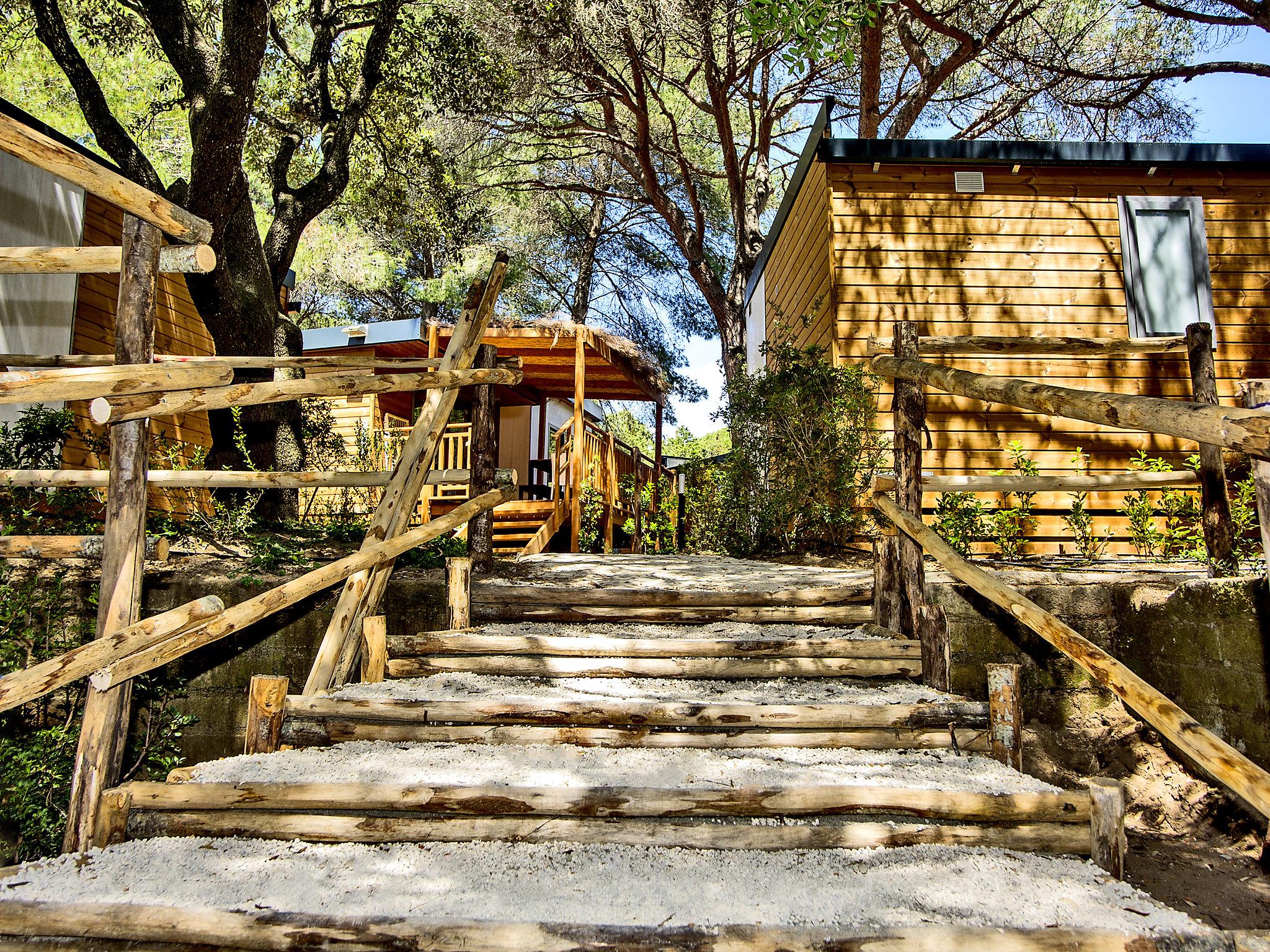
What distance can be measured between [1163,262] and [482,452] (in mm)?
7352

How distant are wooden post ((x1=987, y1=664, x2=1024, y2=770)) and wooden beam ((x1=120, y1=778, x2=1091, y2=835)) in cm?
44

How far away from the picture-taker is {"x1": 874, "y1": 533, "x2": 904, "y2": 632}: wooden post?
13.3ft

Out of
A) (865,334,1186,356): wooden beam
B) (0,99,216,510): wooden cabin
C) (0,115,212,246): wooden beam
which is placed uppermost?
(0,99,216,510): wooden cabin

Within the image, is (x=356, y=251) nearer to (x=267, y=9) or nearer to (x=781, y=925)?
(x=267, y=9)

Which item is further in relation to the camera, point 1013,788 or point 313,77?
point 313,77

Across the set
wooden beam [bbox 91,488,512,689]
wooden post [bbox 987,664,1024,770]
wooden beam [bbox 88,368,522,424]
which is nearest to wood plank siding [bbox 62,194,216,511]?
wooden beam [bbox 91,488,512,689]

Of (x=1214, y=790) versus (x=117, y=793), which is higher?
(x=117, y=793)

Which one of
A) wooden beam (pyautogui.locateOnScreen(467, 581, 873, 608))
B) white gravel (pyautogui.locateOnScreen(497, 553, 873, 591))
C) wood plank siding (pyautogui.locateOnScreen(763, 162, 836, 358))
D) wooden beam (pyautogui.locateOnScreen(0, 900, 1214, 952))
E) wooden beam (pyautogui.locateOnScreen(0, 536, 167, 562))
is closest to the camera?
wooden beam (pyautogui.locateOnScreen(0, 900, 1214, 952))

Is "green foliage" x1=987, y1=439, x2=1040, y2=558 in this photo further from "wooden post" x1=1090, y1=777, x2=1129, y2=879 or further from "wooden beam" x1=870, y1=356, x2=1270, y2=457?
"wooden post" x1=1090, y1=777, x2=1129, y2=879

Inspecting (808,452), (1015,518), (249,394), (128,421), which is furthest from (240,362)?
(1015,518)

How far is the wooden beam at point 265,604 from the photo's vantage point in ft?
8.88

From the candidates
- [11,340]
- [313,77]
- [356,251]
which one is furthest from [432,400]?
[356,251]

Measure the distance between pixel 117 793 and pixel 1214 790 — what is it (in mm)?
4589

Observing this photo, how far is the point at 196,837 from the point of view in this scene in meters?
2.54
